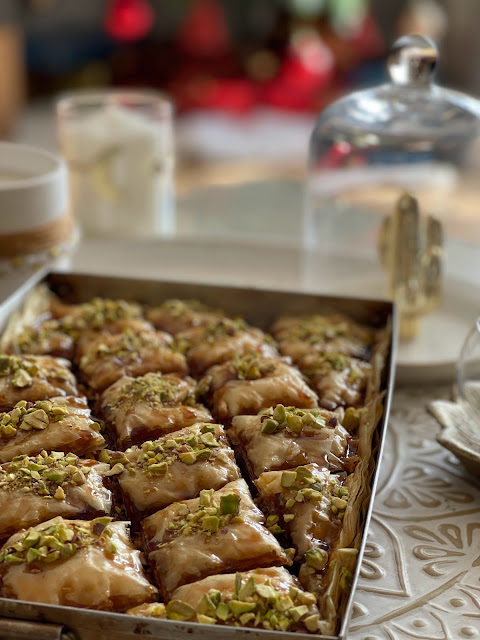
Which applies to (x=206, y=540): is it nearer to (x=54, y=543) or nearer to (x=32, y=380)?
(x=54, y=543)

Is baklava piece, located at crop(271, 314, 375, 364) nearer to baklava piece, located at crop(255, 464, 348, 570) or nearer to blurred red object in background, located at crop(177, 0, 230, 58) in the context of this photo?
baklava piece, located at crop(255, 464, 348, 570)

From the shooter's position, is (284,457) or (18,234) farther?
(18,234)

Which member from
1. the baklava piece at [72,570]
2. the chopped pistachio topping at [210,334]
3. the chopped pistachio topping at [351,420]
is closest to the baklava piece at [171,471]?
the baklava piece at [72,570]

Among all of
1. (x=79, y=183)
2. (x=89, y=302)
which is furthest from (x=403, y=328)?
(x=79, y=183)

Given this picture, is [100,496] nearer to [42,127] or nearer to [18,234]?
[18,234]

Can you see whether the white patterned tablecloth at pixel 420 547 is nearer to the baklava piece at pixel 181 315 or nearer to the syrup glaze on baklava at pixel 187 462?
the syrup glaze on baklava at pixel 187 462
